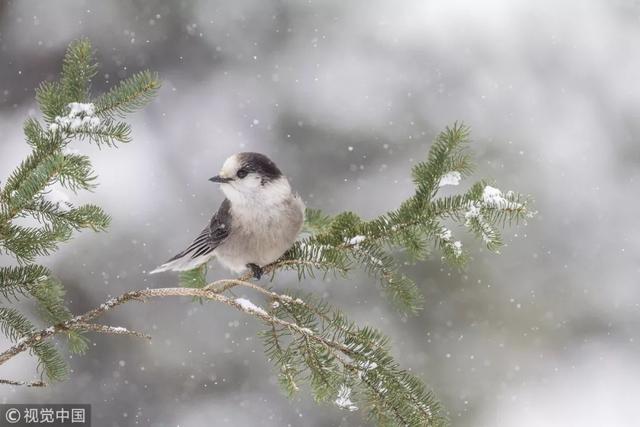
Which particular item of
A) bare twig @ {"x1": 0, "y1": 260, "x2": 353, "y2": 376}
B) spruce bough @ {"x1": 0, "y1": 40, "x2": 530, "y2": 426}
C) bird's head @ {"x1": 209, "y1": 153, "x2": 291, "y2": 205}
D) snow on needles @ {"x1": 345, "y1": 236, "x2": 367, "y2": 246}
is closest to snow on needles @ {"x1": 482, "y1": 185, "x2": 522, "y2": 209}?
spruce bough @ {"x1": 0, "y1": 40, "x2": 530, "y2": 426}

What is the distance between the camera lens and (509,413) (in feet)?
15.8

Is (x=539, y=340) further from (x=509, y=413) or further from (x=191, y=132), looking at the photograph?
(x=191, y=132)

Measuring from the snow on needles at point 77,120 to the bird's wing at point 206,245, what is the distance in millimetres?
806

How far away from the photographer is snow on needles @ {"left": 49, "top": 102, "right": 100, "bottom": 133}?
1.57 m

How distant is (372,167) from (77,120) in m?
3.21

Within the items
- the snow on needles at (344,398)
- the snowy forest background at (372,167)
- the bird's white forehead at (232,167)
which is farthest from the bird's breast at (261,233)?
the snowy forest background at (372,167)

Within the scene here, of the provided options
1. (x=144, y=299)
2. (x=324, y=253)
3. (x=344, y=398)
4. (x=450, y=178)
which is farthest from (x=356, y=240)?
(x=144, y=299)

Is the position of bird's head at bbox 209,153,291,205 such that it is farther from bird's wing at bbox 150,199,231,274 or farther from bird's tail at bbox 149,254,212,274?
bird's tail at bbox 149,254,212,274

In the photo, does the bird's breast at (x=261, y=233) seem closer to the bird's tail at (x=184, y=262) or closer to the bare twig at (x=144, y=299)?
the bird's tail at (x=184, y=262)

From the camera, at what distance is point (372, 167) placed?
4.67 metres

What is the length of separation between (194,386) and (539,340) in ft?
7.18

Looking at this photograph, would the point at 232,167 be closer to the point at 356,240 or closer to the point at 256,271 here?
the point at 256,271

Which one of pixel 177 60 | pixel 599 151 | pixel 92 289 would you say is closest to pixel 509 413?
pixel 599 151

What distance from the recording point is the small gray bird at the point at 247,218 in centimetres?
228
